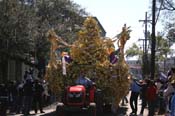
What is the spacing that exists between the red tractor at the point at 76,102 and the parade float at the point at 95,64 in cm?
152

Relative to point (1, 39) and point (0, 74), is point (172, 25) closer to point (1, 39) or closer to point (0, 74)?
point (0, 74)

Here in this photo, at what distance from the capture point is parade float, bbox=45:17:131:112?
21.8 m

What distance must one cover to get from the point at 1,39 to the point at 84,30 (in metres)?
5.66

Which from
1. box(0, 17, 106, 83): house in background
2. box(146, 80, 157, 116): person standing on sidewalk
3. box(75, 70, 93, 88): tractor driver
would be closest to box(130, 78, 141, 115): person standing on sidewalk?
box(146, 80, 157, 116): person standing on sidewalk

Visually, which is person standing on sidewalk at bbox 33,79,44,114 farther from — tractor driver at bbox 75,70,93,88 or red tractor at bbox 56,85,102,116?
red tractor at bbox 56,85,102,116

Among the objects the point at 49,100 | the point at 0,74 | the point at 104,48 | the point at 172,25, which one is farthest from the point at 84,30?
the point at 172,25

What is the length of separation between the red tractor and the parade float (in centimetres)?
152

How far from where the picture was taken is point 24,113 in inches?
889

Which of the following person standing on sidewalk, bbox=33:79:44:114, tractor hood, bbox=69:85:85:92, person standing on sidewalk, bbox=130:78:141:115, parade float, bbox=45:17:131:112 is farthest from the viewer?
person standing on sidewalk, bbox=33:79:44:114

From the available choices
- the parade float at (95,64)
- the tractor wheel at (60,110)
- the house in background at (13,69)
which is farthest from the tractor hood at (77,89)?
the house in background at (13,69)

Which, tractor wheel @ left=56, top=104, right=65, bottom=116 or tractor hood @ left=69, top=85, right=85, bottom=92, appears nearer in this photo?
tractor wheel @ left=56, top=104, right=65, bottom=116

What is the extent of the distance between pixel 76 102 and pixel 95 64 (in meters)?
2.76

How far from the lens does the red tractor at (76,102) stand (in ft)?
64.7

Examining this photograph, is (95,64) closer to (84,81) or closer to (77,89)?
(84,81)
